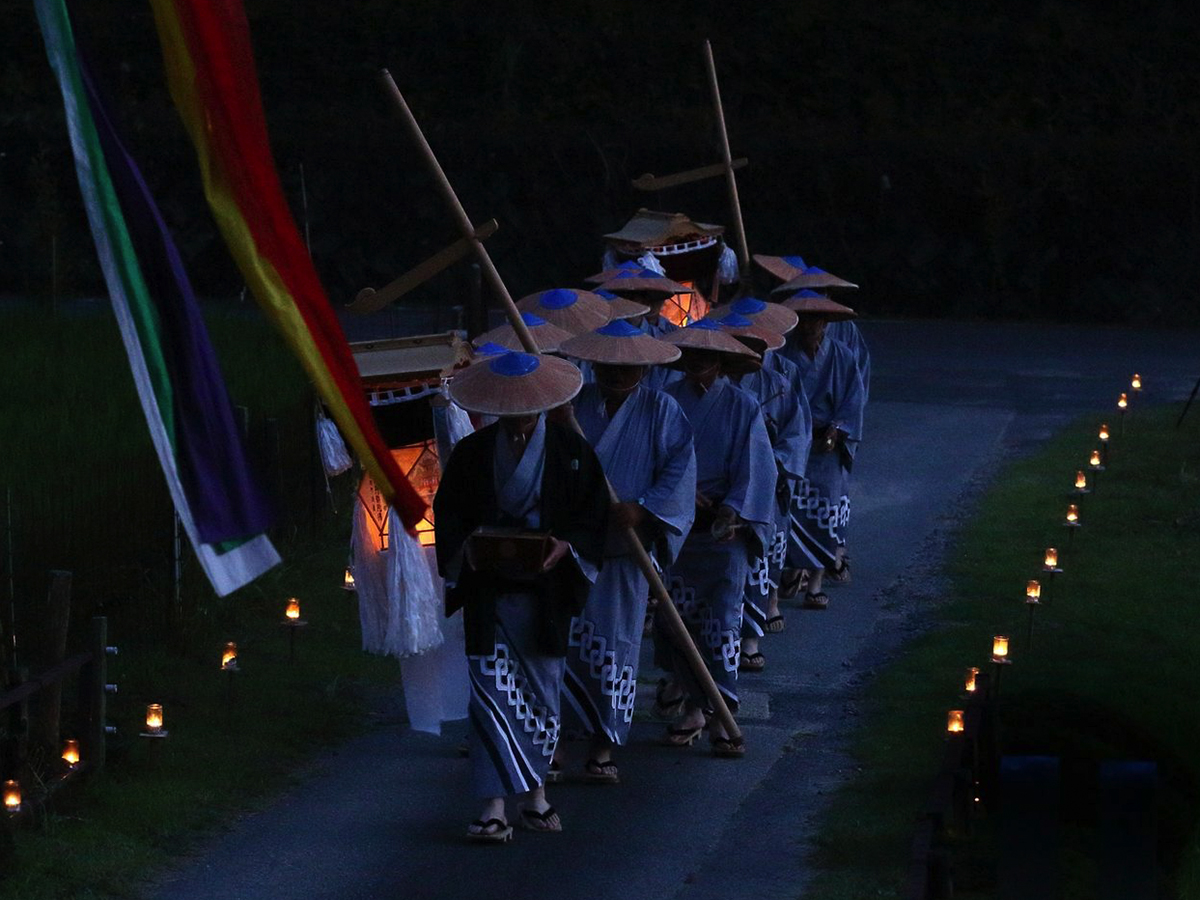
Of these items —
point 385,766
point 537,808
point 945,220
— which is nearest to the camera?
point 537,808

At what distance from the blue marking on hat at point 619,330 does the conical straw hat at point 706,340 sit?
1.41 feet

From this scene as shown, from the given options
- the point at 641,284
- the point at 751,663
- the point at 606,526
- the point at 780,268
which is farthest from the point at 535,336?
the point at 780,268

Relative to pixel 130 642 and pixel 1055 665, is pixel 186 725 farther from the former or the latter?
pixel 1055 665

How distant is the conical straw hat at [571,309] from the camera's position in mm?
9383

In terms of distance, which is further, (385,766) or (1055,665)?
(1055,665)

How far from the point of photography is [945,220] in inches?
949

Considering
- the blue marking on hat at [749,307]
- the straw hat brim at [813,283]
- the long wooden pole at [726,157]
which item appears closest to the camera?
the blue marking on hat at [749,307]

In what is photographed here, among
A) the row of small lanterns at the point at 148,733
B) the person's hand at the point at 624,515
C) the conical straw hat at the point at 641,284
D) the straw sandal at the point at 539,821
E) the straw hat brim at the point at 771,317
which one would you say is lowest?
the straw sandal at the point at 539,821

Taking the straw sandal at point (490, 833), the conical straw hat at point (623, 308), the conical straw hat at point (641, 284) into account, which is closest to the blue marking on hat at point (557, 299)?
the conical straw hat at point (623, 308)

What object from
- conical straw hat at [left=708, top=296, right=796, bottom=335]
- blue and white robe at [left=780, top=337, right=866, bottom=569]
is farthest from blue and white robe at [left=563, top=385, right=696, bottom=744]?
blue and white robe at [left=780, top=337, right=866, bottom=569]

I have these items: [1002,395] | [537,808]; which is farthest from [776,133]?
[537,808]

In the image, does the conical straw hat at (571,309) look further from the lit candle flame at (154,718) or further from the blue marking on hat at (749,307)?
the lit candle flame at (154,718)

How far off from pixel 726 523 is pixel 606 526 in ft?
4.02

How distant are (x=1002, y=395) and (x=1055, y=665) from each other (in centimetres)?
967
